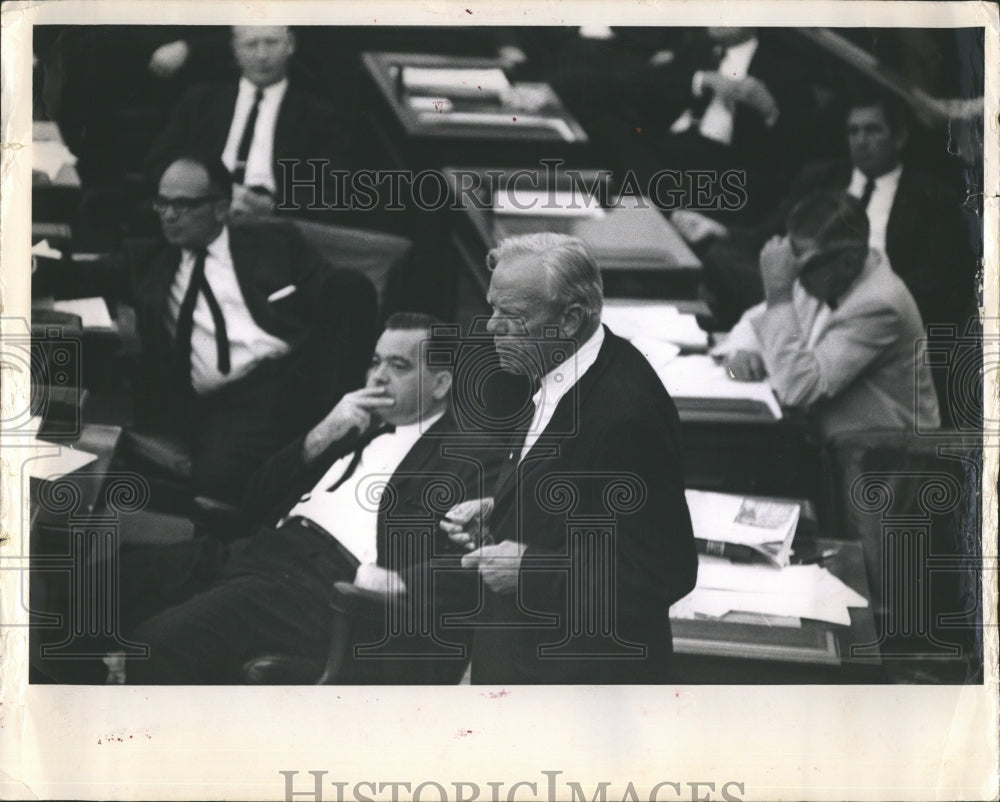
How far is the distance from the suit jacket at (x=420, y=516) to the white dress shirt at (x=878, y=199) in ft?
3.85

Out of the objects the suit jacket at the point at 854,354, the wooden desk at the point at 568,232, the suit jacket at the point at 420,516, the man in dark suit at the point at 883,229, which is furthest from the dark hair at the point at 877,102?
the suit jacket at the point at 420,516

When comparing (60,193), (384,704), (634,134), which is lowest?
(384,704)

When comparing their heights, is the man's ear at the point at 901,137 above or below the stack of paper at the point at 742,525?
above

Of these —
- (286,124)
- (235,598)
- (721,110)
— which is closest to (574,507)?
(235,598)

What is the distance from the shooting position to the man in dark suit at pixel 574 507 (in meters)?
2.37

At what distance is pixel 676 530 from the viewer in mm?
2385

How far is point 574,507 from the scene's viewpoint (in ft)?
7.79

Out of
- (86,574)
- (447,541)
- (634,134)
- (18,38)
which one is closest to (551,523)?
(447,541)

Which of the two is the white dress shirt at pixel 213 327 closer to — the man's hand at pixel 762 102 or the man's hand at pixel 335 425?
the man's hand at pixel 335 425

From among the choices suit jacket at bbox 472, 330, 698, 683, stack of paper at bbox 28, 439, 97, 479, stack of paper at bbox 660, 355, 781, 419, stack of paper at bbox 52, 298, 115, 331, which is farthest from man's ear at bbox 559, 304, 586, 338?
stack of paper at bbox 28, 439, 97, 479

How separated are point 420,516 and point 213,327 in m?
0.75

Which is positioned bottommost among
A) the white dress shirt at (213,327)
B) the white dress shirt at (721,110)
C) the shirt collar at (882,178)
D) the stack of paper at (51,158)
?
the white dress shirt at (213,327)

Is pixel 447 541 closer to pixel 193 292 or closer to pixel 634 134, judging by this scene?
pixel 193 292

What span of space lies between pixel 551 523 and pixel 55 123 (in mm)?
1696
